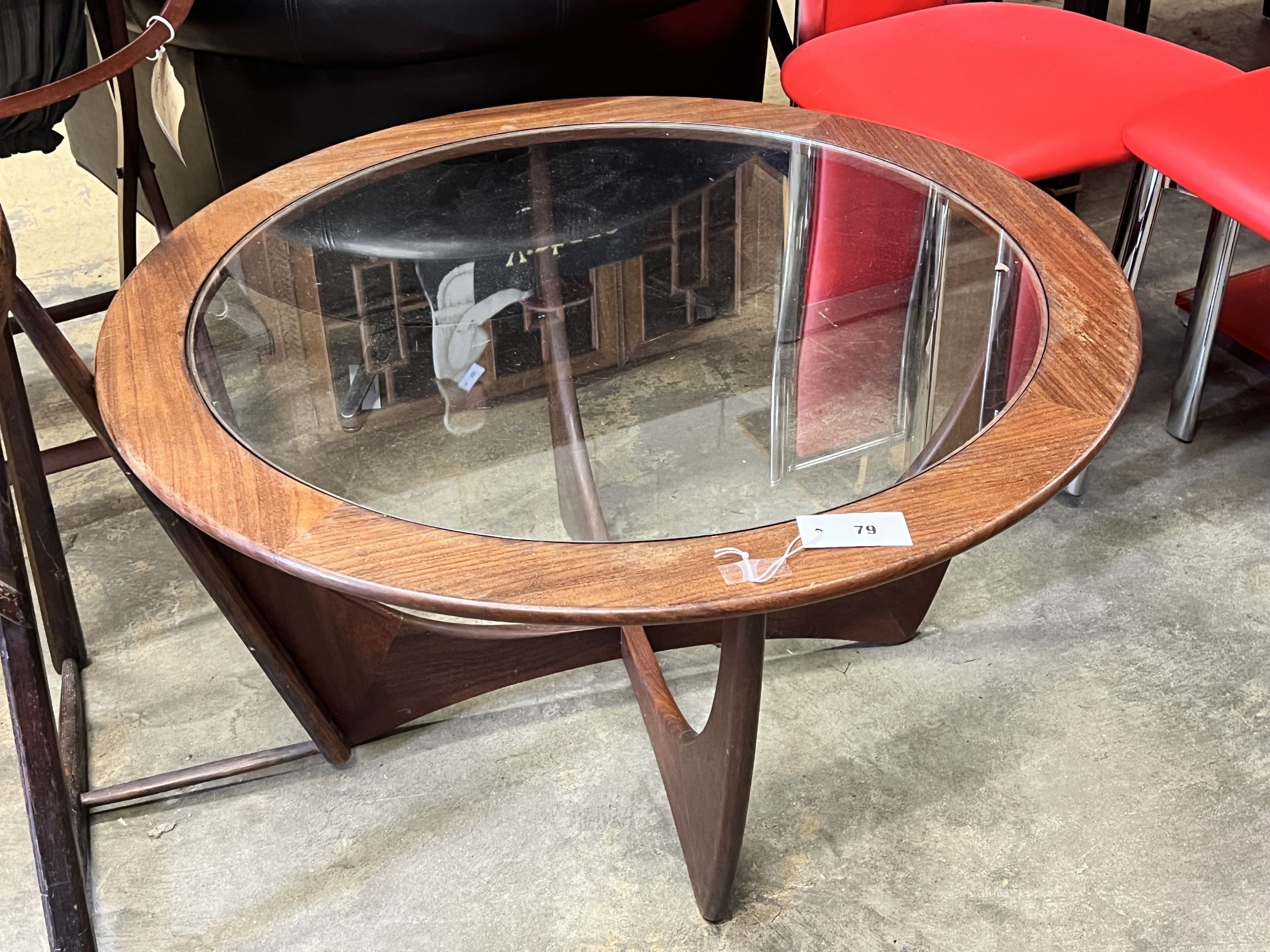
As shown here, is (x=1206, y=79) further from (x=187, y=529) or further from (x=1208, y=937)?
(x=187, y=529)

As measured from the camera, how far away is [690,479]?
0.86m

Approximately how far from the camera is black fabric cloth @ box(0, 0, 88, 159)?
1406mm

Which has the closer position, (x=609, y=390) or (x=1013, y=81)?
(x=609, y=390)

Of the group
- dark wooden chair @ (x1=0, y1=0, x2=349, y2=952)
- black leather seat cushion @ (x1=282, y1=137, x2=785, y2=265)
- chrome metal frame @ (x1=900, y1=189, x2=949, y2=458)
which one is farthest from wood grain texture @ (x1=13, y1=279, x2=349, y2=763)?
chrome metal frame @ (x1=900, y1=189, x2=949, y2=458)

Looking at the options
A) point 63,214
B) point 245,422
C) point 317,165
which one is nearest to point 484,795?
point 245,422

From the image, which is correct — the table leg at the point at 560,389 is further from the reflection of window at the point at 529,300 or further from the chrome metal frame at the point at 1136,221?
the chrome metal frame at the point at 1136,221

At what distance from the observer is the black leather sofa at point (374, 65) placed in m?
1.67

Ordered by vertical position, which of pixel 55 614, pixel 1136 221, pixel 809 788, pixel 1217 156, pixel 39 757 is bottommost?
pixel 809 788

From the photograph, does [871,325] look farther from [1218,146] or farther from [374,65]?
[374,65]

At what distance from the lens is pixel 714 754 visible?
103 cm

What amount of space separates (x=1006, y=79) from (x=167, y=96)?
1.09 metres

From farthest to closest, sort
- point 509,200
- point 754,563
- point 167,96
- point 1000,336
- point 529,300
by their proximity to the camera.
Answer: point 167,96, point 509,200, point 529,300, point 1000,336, point 754,563

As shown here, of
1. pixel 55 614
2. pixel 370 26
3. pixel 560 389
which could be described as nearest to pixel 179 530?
pixel 560 389

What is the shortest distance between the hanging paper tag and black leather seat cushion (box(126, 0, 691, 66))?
16cm
